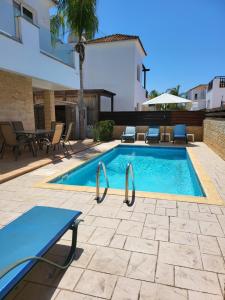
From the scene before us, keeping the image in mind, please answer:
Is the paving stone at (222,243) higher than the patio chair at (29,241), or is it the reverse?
the patio chair at (29,241)

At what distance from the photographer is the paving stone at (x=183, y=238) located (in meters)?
2.98

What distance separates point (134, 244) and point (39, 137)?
24.5 ft

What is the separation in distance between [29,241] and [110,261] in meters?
0.99

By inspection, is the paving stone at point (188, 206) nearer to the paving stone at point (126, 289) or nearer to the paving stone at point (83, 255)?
the paving stone at point (83, 255)

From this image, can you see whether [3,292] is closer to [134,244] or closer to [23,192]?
[134,244]

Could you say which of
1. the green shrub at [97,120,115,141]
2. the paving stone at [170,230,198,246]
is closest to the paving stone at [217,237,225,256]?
the paving stone at [170,230,198,246]

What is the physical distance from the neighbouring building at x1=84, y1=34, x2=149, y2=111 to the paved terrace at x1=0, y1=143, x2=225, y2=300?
15.2m

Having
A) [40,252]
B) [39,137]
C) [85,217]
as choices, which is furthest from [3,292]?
[39,137]

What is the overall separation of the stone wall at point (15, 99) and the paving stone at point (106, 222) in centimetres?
746

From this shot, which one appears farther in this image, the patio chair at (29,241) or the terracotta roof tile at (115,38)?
the terracotta roof tile at (115,38)

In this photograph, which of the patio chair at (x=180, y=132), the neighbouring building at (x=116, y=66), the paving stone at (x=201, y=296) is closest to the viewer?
the paving stone at (x=201, y=296)

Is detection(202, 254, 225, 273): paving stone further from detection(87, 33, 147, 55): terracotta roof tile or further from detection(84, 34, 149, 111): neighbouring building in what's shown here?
detection(87, 33, 147, 55): terracotta roof tile

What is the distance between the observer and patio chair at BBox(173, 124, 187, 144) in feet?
41.8

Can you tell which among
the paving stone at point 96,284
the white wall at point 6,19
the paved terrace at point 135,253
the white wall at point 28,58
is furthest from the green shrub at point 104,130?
the paving stone at point 96,284
